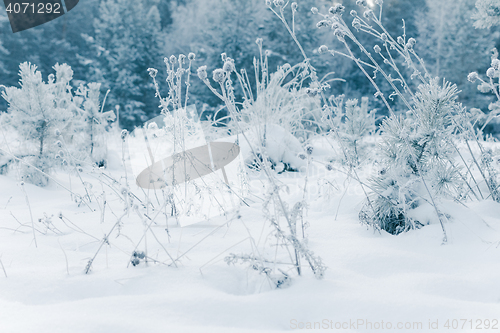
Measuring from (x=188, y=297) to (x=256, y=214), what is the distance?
831 millimetres

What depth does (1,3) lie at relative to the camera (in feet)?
45.4

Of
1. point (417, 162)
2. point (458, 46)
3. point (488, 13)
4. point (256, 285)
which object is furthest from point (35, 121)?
point (458, 46)

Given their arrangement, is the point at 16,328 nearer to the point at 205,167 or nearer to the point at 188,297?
the point at 188,297

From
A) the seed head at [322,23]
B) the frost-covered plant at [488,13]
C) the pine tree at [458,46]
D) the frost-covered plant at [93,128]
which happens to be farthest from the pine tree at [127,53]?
the seed head at [322,23]

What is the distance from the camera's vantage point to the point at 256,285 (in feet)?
3.40

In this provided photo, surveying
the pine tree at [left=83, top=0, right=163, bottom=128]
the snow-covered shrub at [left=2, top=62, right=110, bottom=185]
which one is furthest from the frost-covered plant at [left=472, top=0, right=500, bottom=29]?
the pine tree at [left=83, top=0, right=163, bottom=128]

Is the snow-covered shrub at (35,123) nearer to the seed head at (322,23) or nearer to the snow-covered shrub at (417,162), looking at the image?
the seed head at (322,23)

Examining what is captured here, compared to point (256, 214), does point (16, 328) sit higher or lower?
higher

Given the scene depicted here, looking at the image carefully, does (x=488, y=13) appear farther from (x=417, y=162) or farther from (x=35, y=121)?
(x=35, y=121)

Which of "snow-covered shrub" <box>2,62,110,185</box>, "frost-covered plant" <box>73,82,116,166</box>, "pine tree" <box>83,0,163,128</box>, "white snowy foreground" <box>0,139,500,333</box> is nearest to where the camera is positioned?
"white snowy foreground" <box>0,139,500,333</box>

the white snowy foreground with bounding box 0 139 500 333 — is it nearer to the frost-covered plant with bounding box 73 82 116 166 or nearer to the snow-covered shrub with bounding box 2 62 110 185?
the snow-covered shrub with bounding box 2 62 110 185

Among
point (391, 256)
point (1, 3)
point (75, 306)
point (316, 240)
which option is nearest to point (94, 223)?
point (75, 306)

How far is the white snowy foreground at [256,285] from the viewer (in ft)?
2.71

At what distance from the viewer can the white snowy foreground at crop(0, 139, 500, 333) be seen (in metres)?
0.83
